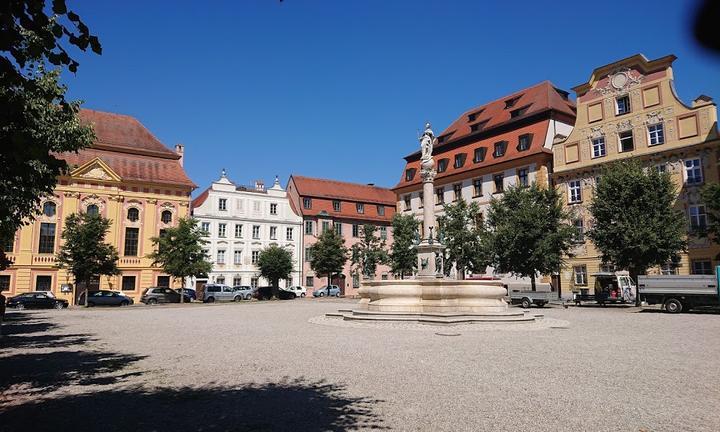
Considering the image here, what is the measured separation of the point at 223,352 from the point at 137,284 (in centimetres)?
4144

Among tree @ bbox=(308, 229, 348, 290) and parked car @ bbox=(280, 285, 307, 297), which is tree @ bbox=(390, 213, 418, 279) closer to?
tree @ bbox=(308, 229, 348, 290)

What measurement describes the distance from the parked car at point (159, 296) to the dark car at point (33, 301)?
687 centimetres

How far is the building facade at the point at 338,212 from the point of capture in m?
64.4

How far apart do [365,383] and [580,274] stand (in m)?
37.3

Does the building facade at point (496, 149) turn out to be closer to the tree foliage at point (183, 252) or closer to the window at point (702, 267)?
the window at point (702, 267)

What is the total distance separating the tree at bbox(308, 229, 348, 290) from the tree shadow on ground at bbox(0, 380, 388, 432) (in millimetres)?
47106

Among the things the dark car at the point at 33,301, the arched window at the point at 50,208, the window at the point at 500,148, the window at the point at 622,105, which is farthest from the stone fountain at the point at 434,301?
the arched window at the point at 50,208

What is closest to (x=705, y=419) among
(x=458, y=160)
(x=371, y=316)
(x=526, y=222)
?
(x=371, y=316)

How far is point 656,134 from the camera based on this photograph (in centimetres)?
3756

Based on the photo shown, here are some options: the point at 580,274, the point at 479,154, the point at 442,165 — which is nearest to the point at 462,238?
the point at 580,274

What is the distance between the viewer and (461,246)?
43438 millimetres

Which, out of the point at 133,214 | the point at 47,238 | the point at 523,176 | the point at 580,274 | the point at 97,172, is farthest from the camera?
the point at 133,214

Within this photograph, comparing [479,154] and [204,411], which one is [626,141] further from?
[204,411]

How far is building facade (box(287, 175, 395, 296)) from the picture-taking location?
64.4 m
